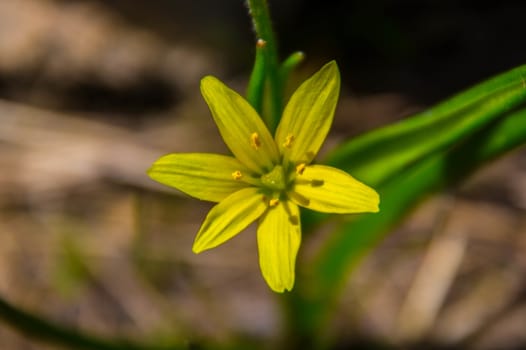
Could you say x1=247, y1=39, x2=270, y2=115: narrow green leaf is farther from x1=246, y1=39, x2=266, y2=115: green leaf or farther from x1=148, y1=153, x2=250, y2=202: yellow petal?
x1=148, y1=153, x2=250, y2=202: yellow petal

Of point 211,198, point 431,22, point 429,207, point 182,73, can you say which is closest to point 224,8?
point 182,73

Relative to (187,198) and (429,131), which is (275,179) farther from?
(187,198)

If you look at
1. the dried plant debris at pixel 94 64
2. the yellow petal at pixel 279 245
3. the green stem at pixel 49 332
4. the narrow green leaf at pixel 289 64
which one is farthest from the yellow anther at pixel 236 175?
the dried plant debris at pixel 94 64

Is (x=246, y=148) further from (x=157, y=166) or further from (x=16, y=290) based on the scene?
(x=16, y=290)

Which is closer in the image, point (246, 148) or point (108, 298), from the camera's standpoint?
point (246, 148)

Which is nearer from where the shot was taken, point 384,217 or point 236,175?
point 236,175

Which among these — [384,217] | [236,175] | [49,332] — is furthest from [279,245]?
[49,332]
